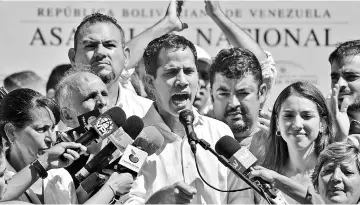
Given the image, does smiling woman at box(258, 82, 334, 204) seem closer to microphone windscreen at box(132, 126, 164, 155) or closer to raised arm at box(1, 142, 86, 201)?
microphone windscreen at box(132, 126, 164, 155)

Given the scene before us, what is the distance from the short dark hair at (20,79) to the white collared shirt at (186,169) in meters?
2.26

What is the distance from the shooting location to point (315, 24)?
27.6 feet

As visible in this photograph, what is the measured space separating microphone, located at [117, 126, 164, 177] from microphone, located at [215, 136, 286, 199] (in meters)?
0.35

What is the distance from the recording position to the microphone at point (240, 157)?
15.5 feet

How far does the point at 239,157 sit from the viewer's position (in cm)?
482

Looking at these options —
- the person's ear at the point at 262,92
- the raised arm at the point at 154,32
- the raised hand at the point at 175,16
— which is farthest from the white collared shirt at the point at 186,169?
the raised hand at the point at 175,16

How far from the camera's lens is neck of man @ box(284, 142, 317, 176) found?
5.70 m

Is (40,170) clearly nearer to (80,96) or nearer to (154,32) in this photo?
(80,96)

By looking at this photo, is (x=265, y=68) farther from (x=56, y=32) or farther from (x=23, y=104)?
(x=56, y=32)

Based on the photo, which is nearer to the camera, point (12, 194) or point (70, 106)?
point (12, 194)

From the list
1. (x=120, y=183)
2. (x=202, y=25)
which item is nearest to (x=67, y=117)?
(x=120, y=183)

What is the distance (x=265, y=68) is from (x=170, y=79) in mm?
1204

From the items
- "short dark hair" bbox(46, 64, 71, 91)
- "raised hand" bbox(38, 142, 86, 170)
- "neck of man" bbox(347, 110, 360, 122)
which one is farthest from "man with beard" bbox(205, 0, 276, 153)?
"short dark hair" bbox(46, 64, 71, 91)

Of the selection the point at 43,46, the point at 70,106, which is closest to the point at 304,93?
the point at 70,106
